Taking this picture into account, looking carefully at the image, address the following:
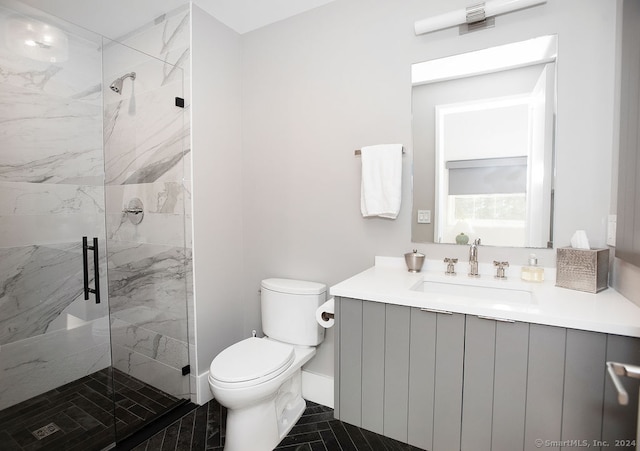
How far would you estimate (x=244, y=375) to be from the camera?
4.97 ft

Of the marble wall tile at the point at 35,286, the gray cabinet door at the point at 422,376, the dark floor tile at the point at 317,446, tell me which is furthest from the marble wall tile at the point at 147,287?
the gray cabinet door at the point at 422,376

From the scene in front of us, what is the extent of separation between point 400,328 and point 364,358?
0.23 metres

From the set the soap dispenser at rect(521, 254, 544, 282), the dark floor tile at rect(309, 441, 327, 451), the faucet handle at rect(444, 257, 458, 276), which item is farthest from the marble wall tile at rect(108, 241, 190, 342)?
the soap dispenser at rect(521, 254, 544, 282)

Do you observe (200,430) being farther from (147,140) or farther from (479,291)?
(147,140)

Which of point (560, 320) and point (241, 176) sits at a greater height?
point (241, 176)

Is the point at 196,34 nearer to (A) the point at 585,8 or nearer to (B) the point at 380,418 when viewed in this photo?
(A) the point at 585,8

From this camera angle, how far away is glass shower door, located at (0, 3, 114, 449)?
1821 millimetres

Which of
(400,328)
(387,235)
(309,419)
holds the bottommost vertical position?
(309,419)

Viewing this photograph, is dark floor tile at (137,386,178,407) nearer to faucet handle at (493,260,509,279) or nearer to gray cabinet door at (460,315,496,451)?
gray cabinet door at (460,315,496,451)

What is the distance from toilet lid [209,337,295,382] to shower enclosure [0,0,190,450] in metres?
0.59

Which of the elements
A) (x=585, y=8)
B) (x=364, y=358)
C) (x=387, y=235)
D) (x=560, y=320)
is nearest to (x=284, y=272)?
(x=387, y=235)

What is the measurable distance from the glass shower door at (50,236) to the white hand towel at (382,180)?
5.53 ft

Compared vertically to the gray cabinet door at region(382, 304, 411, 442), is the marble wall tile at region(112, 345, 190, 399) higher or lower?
lower

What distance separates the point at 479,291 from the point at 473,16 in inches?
53.4
